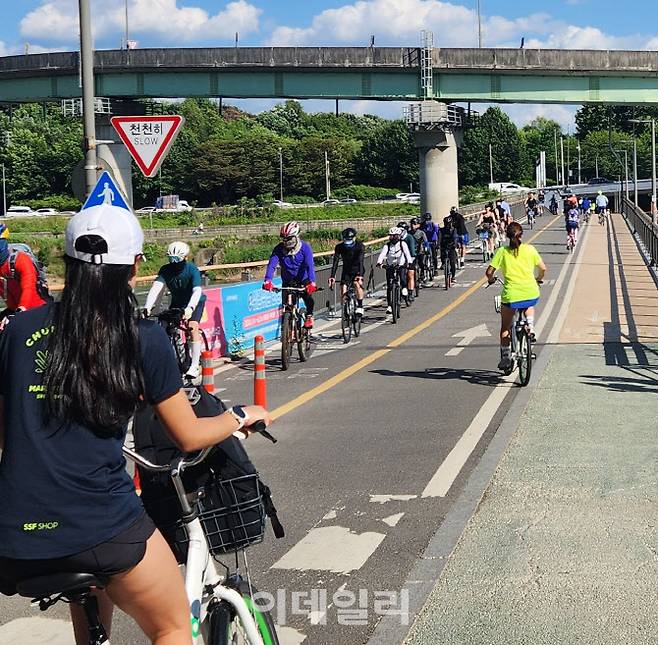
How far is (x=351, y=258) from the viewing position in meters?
18.5

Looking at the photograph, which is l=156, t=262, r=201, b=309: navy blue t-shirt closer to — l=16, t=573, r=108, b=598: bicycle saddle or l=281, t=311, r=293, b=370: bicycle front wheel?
l=281, t=311, r=293, b=370: bicycle front wheel

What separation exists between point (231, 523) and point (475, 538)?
3487 mm

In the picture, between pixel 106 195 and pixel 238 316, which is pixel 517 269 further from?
pixel 238 316

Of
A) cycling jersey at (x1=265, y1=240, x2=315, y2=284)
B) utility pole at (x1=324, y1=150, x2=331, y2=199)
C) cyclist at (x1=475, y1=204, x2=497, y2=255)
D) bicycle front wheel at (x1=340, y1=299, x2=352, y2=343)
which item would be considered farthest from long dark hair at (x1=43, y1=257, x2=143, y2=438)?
utility pole at (x1=324, y1=150, x2=331, y2=199)

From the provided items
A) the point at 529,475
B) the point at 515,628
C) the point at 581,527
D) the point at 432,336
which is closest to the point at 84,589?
the point at 515,628

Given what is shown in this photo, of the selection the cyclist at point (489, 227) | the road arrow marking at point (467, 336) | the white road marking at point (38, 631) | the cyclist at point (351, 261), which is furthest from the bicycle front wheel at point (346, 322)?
the cyclist at point (489, 227)

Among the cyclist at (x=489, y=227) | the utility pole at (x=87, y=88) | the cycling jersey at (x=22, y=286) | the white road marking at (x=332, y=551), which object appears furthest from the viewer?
the cyclist at (x=489, y=227)

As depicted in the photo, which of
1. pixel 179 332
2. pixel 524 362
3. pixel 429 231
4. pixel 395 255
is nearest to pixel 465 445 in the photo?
pixel 524 362

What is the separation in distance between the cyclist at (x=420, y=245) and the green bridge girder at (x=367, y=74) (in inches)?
1087

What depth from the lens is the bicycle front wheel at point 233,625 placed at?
3211 mm

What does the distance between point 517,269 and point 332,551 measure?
742 cm

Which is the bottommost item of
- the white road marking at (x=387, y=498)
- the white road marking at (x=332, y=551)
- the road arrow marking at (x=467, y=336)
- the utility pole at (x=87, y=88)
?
the white road marking at (x=332, y=551)

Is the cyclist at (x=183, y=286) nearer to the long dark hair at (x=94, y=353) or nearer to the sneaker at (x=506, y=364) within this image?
the sneaker at (x=506, y=364)

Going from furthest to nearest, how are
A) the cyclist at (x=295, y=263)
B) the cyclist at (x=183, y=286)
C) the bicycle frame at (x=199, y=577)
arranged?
the cyclist at (x=295, y=263), the cyclist at (x=183, y=286), the bicycle frame at (x=199, y=577)
